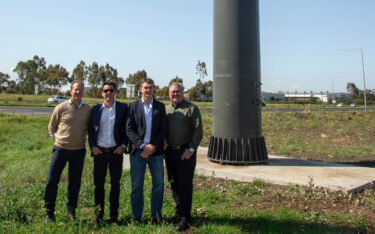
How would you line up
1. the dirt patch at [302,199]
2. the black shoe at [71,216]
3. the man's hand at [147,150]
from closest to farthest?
1. the man's hand at [147,150]
2. the black shoe at [71,216]
3. the dirt patch at [302,199]

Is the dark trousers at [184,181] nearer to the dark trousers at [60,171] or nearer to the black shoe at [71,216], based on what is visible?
the dark trousers at [60,171]

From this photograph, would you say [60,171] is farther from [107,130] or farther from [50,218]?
[107,130]

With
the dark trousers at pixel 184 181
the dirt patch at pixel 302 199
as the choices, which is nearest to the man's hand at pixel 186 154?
the dark trousers at pixel 184 181

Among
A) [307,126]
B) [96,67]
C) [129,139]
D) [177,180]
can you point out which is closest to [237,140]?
[177,180]

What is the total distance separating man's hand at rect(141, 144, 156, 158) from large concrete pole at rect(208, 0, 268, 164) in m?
3.25

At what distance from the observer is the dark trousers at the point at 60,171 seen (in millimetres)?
3910

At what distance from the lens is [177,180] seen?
4.21m

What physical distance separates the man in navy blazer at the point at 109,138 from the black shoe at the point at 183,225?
0.81 m

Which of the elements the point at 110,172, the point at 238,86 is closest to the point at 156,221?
the point at 110,172

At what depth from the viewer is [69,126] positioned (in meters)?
3.90

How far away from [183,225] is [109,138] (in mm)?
1354

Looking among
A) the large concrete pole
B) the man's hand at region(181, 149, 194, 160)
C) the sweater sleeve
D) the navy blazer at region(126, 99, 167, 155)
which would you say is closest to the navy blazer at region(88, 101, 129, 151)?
the navy blazer at region(126, 99, 167, 155)

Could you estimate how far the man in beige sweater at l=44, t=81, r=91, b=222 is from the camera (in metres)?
3.90

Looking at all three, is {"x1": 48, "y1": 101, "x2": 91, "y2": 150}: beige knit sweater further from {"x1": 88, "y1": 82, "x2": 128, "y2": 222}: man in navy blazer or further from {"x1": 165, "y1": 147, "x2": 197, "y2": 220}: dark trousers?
{"x1": 165, "y1": 147, "x2": 197, "y2": 220}: dark trousers
